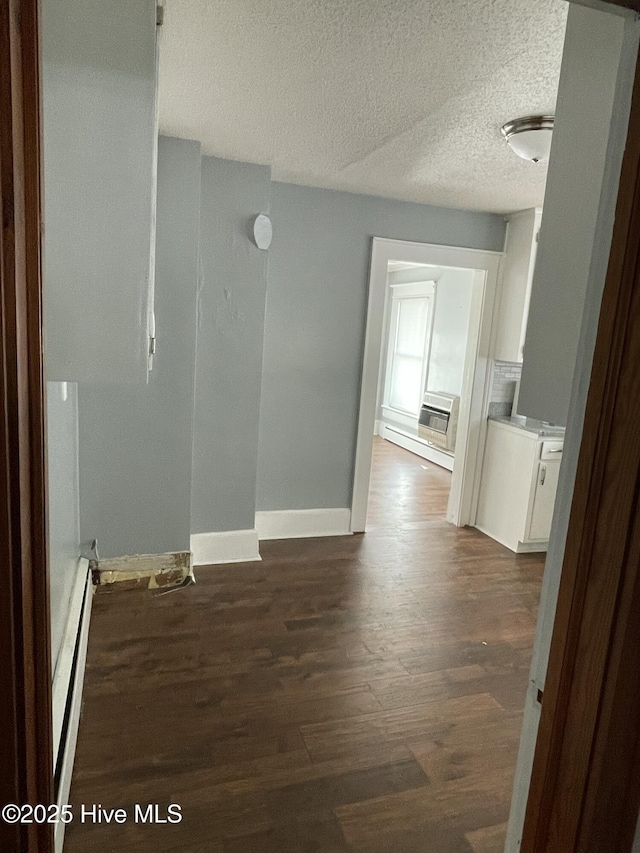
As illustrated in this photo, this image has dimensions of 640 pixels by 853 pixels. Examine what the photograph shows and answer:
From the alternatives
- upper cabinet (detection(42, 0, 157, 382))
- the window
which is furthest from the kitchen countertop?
upper cabinet (detection(42, 0, 157, 382))

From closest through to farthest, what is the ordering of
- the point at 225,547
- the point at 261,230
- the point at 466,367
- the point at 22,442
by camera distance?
the point at 22,442 < the point at 261,230 < the point at 225,547 < the point at 466,367

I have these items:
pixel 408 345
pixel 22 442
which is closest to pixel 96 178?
pixel 22 442

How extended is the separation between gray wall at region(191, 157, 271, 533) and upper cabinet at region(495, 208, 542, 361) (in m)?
1.83

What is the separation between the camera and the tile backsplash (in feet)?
14.0

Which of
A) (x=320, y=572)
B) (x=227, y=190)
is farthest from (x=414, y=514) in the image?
(x=227, y=190)

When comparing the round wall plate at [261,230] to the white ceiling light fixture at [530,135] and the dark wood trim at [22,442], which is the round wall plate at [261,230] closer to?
the white ceiling light fixture at [530,135]

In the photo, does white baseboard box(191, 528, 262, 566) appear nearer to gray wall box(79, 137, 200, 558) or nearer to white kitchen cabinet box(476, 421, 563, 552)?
gray wall box(79, 137, 200, 558)

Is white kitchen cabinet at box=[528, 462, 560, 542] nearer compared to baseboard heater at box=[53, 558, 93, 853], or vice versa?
baseboard heater at box=[53, 558, 93, 853]

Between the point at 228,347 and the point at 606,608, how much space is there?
2.68 meters

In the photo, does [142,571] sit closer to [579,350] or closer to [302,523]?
[302,523]

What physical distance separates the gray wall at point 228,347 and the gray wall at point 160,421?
0.24 metres

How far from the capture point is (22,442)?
2.34ft

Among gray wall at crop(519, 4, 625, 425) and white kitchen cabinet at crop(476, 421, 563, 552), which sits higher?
gray wall at crop(519, 4, 625, 425)

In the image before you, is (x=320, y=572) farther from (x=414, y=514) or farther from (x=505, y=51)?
(x=505, y=51)
